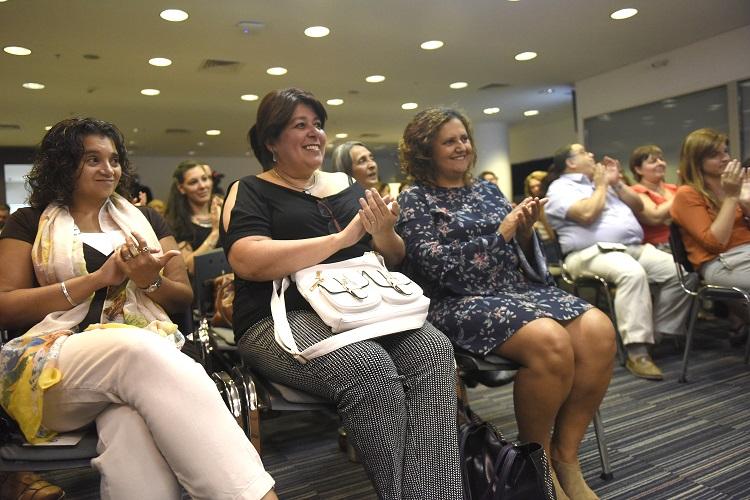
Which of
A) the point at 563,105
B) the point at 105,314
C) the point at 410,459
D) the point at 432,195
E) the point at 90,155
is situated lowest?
the point at 410,459

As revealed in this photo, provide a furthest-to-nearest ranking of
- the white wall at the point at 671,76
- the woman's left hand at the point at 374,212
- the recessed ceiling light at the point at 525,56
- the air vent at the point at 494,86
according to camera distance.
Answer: the air vent at the point at 494,86 → the recessed ceiling light at the point at 525,56 → the white wall at the point at 671,76 → the woman's left hand at the point at 374,212

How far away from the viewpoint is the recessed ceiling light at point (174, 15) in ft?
16.2

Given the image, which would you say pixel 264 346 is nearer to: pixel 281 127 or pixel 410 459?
pixel 410 459

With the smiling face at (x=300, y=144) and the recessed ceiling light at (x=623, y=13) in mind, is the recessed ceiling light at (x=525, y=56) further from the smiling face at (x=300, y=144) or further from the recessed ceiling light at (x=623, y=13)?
the smiling face at (x=300, y=144)

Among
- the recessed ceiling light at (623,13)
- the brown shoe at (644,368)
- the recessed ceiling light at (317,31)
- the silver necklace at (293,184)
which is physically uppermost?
the recessed ceiling light at (317,31)

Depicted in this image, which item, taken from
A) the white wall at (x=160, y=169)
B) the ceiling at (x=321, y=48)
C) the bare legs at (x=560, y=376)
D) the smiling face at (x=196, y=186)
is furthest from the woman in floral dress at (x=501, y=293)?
the white wall at (x=160, y=169)

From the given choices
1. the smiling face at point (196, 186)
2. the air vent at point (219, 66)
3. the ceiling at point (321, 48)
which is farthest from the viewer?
the air vent at point (219, 66)

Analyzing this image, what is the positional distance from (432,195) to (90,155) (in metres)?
1.24

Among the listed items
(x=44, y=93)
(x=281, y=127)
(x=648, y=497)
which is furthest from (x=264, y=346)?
(x=44, y=93)

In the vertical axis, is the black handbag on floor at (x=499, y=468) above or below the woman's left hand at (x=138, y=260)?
below

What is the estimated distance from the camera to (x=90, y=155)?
178 cm

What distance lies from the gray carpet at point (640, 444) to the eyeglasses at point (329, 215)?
1.04 meters

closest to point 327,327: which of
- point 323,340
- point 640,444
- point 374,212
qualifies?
point 323,340

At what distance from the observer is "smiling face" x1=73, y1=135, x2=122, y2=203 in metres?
1.77
